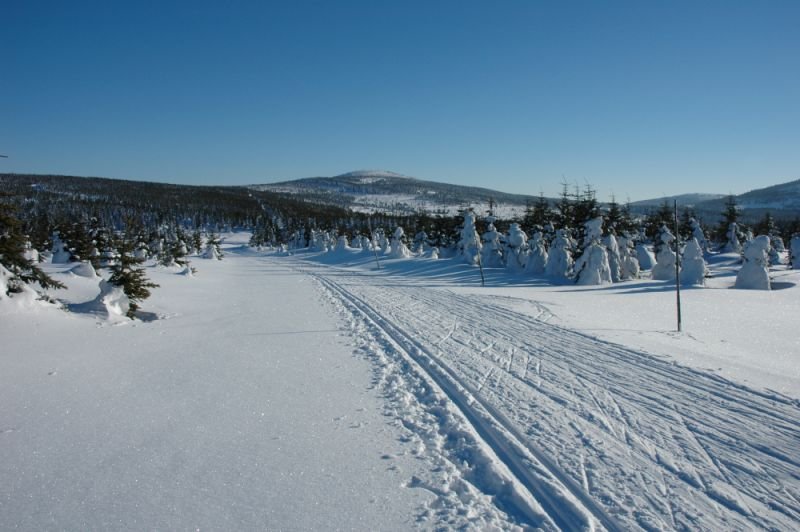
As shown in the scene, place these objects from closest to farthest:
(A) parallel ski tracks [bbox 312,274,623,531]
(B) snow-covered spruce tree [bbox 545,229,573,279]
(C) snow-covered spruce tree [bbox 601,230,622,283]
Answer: (A) parallel ski tracks [bbox 312,274,623,531]
(C) snow-covered spruce tree [bbox 601,230,622,283]
(B) snow-covered spruce tree [bbox 545,229,573,279]

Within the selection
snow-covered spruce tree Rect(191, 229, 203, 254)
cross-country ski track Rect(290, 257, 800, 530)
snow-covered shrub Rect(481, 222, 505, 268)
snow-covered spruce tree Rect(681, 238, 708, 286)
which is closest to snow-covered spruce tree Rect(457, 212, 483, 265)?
snow-covered shrub Rect(481, 222, 505, 268)

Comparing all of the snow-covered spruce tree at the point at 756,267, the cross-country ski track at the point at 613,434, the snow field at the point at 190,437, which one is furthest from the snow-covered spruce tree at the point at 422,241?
the snow field at the point at 190,437

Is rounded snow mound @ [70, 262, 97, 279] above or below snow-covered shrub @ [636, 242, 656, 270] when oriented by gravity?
above

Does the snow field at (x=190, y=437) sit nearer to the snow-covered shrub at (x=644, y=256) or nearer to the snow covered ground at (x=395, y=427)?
the snow covered ground at (x=395, y=427)

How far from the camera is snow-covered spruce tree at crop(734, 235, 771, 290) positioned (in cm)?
2666

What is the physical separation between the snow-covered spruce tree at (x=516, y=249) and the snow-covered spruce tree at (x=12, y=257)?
33.7 m

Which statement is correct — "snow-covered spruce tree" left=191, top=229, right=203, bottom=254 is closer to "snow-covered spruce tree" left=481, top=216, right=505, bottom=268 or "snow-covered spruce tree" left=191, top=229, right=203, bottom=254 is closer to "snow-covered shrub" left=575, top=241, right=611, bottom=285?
"snow-covered spruce tree" left=481, top=216, right=505, bottom=268

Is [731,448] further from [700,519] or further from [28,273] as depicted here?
[28,273]

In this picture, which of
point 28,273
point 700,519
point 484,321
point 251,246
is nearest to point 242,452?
point 700,519

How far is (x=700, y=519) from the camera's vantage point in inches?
169

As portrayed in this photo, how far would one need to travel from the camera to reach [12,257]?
11.9 metres

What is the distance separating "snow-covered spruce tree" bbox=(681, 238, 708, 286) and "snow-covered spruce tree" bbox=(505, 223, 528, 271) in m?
12.7

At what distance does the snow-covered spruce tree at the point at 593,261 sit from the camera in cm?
2969

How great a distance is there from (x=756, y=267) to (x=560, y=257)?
12.3 meters
